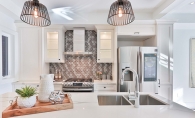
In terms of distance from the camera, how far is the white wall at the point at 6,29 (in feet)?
9.98

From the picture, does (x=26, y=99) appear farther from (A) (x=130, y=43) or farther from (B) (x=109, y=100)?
(A) (x=130, y=43)

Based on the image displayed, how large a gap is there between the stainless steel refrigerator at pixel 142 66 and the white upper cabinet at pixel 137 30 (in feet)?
1.47

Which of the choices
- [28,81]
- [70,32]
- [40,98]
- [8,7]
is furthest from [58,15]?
[40,98]

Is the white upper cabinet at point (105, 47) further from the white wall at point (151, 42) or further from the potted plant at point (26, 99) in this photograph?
the potted plant at point (26, 99)

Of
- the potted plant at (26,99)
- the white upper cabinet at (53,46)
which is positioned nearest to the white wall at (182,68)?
the white upper cabinet at (53,46)

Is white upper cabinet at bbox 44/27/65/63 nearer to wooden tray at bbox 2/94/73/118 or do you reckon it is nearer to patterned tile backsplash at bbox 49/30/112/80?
patterned tile backsplash at bbox 49/30/112/80

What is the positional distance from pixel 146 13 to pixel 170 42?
3.51 feet

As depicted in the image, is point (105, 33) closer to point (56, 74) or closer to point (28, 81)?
point (56, 74)

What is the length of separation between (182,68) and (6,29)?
495 cm

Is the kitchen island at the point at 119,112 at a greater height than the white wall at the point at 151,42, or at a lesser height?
lesser

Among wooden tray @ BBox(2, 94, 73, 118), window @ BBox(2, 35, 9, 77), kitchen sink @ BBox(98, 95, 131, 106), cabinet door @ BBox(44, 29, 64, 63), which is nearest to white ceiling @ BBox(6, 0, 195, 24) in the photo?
cabinet door @ BBox(44, 29, 64, 63)

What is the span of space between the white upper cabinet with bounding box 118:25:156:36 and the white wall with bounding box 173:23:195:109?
130cm

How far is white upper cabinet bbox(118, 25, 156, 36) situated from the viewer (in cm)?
349

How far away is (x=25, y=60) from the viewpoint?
3.59m
